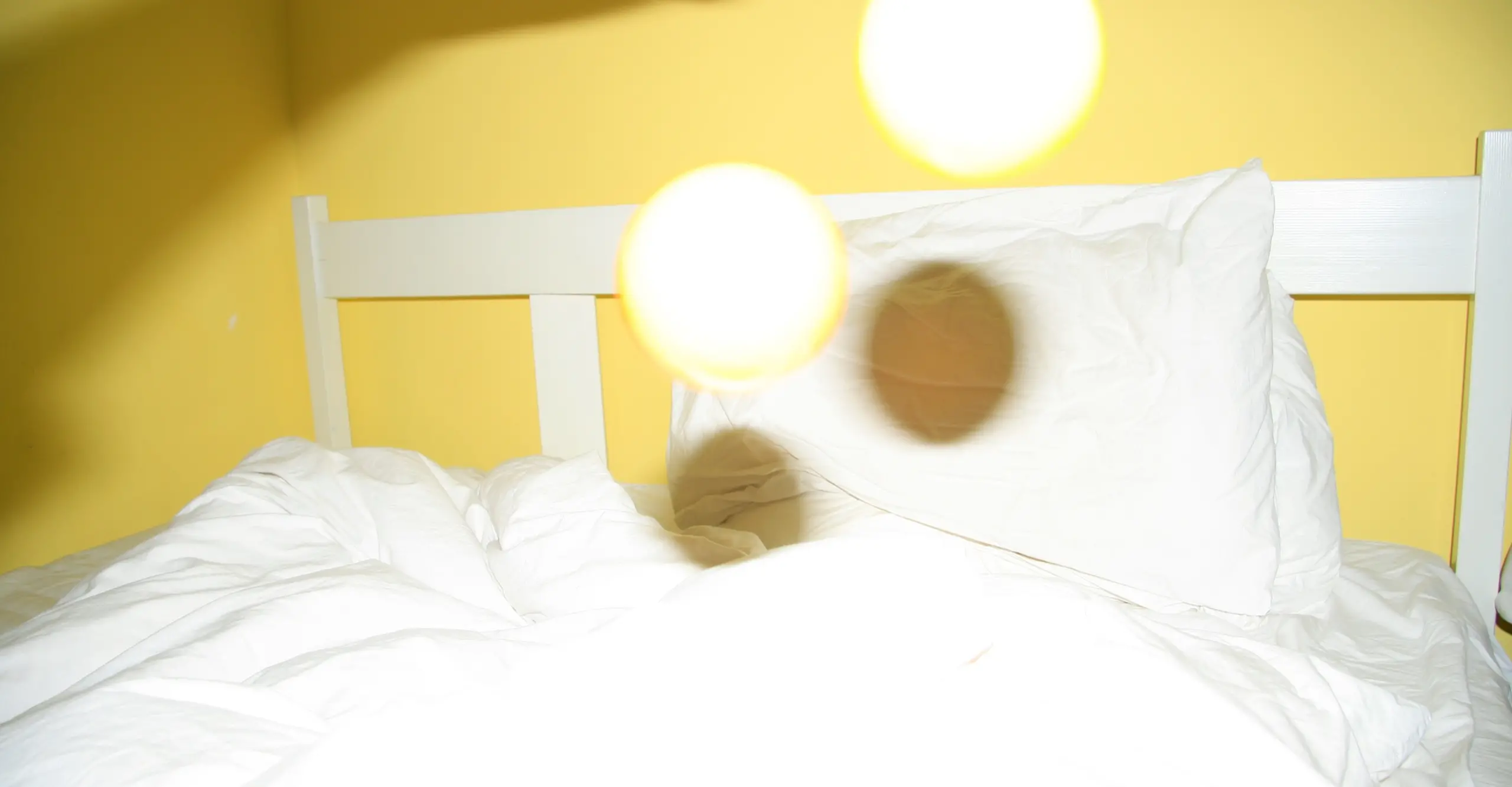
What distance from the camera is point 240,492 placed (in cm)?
93

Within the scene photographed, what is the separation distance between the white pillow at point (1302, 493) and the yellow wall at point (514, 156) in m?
0.27

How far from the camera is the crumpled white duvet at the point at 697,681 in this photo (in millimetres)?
476

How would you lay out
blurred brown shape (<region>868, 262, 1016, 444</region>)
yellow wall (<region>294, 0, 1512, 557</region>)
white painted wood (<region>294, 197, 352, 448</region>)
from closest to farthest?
blurred brown shape (<region>868, 262, 1016, 444</region>), yellow wall (<region>294, 0, 1512, 557</region>), white painted wood (<region>294, 197, 352, 448</region>)

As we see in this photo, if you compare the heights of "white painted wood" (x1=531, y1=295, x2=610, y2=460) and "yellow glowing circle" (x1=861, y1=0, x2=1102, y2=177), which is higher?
"yellow glowing circle" (x1=861, y1=0, x2=1102, y2=177)

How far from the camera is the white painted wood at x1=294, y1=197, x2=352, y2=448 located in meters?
1.69

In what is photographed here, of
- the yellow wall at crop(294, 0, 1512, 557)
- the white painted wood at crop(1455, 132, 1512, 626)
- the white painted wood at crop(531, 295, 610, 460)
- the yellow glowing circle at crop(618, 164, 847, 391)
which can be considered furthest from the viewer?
the white painted wood at crop(531, 295, 610, 460)

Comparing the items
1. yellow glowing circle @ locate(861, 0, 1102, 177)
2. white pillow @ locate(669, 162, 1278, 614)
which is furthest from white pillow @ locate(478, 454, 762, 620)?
yellow glowing circle @ locate(861, 0, 1102, 177)

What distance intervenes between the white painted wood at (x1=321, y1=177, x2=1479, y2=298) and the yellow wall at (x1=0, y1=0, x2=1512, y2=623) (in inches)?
4.0

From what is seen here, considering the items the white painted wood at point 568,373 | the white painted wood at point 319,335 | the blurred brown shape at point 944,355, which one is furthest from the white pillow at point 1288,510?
the white painted wood at point 319,335

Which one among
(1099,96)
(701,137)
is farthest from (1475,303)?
(701,137)

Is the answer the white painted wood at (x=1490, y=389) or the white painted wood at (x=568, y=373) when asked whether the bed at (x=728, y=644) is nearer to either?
the white painted wood at (x=1490, y=389)

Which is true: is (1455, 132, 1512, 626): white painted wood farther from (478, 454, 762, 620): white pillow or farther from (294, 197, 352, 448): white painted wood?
(294, 197, 352, 448): white painted wood

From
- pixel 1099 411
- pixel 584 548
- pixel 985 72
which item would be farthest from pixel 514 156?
pixel 1099 411

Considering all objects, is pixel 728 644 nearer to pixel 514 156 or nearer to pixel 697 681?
pixel 697 681
